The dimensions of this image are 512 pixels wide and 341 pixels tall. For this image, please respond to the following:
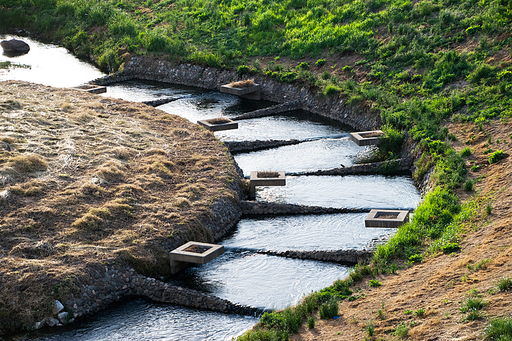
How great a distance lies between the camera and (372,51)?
39688 mm

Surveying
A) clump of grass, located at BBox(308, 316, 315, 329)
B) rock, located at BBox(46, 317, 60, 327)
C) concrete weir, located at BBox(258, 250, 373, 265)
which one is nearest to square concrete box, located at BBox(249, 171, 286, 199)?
concrete weir, located at BBox(258, 250, 373, 265)

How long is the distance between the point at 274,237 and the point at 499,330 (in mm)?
10747

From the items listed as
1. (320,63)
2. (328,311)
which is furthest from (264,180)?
(320,63)

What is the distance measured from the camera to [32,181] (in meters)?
20.9

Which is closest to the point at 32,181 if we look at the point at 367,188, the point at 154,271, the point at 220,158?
the point at 154,271

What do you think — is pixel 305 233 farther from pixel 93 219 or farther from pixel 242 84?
pixel 242 84

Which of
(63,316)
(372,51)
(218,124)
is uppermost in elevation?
(372,51)

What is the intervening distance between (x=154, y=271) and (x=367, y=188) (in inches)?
429

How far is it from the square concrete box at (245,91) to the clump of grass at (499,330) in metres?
28.1

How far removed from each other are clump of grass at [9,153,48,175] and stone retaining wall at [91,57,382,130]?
1817 cm

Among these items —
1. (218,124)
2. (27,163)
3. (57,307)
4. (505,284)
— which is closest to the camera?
(505,284)

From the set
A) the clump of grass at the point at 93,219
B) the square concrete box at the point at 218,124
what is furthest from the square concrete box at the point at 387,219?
the square concrete box at the point at 218,124

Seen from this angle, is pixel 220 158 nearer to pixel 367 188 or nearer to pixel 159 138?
pixel 159 138

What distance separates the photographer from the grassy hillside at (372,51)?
23.0 meters
